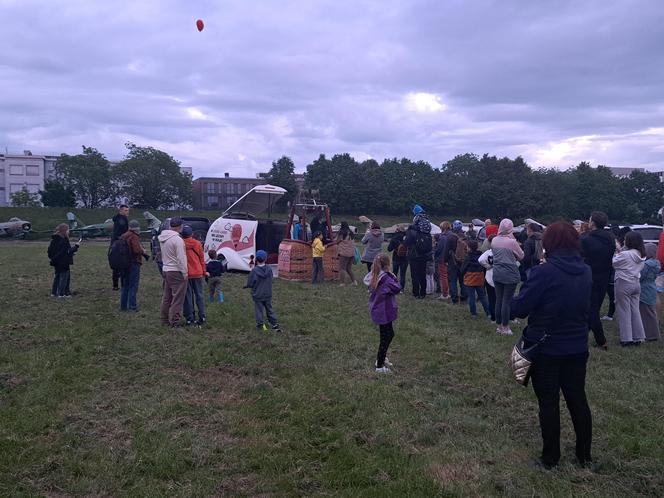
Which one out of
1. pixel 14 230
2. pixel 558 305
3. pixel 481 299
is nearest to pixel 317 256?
pixel 481 299

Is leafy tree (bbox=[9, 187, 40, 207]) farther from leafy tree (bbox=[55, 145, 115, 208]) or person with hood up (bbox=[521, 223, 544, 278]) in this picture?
person with hood up (bbox=[521, 223, 544, 278])

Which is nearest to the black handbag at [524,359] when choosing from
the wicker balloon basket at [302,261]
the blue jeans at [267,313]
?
the blue jeans at [267,313]

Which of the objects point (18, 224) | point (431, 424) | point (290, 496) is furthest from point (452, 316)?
point (18, 224)

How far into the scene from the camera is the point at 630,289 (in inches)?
338

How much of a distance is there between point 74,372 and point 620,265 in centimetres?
751

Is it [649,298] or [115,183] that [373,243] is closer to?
[649,298]

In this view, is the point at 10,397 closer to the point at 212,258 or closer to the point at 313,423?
the point at 313,423

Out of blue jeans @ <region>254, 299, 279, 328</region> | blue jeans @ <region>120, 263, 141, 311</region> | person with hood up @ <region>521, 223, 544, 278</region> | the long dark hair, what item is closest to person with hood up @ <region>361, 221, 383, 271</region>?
person with hood up @ <region>521, 223, 544, 278</region>

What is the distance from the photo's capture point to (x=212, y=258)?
13.0m

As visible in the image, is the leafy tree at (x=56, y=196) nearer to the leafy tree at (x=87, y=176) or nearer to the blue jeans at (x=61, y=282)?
the leafy tree at (x=87, y=176)

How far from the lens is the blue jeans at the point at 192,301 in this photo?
31.7 feet

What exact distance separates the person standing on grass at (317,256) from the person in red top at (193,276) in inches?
215

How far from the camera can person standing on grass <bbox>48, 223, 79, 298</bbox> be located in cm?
1213

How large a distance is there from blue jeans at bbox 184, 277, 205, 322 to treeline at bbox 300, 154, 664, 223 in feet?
166
